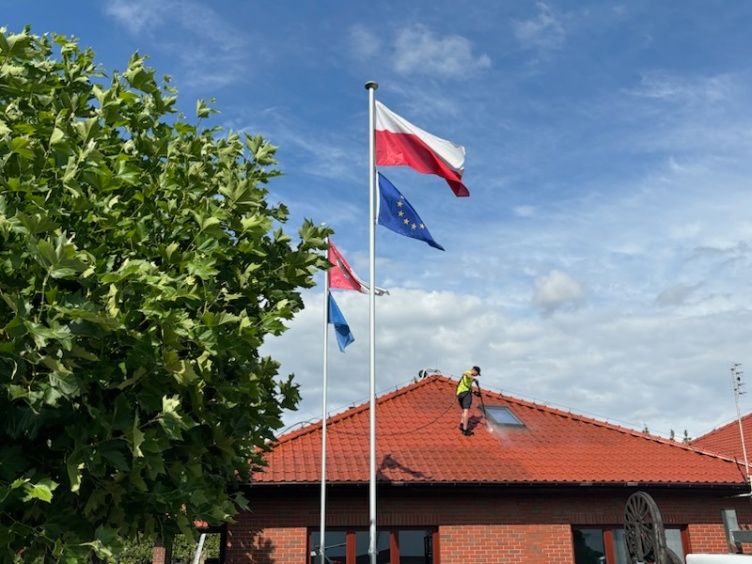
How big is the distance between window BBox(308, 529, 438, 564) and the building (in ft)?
0.07

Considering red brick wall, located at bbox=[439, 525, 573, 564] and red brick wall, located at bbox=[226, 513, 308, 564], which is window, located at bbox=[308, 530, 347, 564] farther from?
red brick wall, located at bbox=[439, 525, 573, 564]

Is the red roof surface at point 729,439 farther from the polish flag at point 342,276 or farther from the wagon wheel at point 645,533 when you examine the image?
the polish flag at point 342,276

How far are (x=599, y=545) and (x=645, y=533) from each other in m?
3.85

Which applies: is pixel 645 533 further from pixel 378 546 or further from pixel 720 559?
pixel 378 546

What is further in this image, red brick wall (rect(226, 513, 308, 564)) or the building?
the building

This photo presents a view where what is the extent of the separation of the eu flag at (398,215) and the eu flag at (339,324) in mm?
3529

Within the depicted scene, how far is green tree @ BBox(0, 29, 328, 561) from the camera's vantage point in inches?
176

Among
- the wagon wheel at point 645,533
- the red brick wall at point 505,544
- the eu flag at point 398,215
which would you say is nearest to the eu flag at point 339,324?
the eu flag at point 398,215

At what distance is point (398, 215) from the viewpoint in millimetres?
11047

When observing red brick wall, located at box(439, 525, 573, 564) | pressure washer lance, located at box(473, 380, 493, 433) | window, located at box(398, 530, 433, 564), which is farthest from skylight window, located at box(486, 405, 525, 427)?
window, located at box(398, 530, 433, 564)

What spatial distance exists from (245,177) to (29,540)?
4.14m

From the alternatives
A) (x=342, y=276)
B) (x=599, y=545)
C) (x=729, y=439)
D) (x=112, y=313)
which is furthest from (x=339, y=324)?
(x=729, y=439)

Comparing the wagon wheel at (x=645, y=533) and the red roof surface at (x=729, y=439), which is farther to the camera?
the red roof surface at (x=729, y=439)

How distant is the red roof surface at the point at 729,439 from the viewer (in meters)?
22.5
